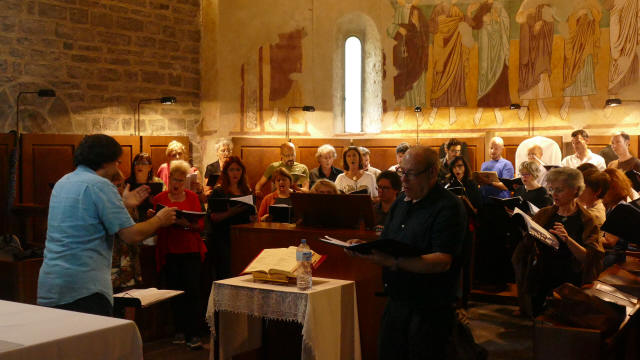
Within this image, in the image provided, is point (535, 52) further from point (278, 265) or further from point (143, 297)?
point (143, 297)

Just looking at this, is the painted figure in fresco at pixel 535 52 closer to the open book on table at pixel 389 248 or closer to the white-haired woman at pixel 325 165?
the white-haired woman at pixel 325 165

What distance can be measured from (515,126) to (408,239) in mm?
7933

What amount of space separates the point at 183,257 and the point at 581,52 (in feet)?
24.1

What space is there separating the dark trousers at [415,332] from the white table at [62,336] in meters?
1.16

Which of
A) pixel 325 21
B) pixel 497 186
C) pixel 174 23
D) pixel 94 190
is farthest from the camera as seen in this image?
pixel 325 21

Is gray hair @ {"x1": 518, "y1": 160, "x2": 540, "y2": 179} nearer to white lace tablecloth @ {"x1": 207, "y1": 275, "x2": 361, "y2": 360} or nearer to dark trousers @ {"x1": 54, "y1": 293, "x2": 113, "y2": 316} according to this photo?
white lace tablecloth @ {"x1": 207, "y1": 275, "x2": 361, "y2": 360}

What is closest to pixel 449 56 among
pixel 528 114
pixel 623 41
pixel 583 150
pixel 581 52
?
pixel 528 114

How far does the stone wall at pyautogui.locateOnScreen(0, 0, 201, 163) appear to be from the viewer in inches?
343

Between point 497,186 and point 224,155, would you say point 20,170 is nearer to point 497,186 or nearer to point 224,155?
point 224,155

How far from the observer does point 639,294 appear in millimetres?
3857

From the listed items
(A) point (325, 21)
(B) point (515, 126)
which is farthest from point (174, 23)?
(B) point (515, 126)

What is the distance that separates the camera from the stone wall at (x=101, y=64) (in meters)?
8.71

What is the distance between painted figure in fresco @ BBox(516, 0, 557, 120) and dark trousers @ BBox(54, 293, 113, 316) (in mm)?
8633

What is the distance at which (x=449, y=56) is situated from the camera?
11.1 metres
